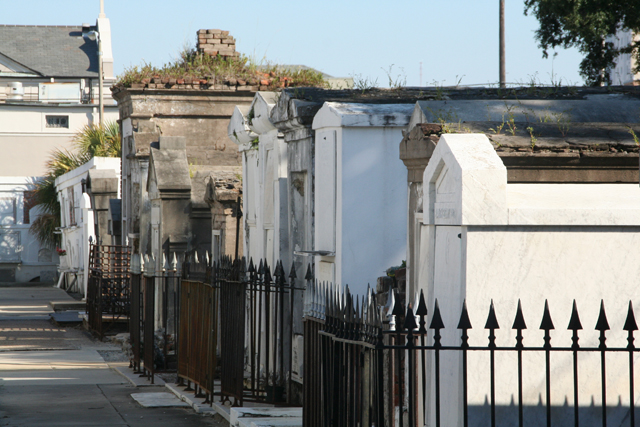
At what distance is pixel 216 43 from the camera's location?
56.5ft

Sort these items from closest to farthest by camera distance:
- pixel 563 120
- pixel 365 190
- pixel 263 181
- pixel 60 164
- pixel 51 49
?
pixel 563 120 → pixel 365 190 → pixel 263 181 → pixel 60 164 → pixel 51 49

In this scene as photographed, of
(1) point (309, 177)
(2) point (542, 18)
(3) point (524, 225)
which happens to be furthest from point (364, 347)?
(2) point (542, 18)

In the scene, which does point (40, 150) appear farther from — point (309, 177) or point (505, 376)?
point (505, 376)

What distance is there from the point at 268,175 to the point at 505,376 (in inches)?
259

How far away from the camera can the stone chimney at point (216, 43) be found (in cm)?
1717

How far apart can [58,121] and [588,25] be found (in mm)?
34467

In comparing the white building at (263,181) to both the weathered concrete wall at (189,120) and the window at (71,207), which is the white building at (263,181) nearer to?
the weathered concrete wall at (189,120)

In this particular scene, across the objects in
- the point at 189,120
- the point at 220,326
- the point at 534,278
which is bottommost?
the point at 220,326

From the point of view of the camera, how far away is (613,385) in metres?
4.64

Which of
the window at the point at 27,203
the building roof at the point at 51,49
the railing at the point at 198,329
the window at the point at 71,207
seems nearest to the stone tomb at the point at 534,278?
the railing at the point at 198,329

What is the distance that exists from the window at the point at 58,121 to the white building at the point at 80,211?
11.2 m

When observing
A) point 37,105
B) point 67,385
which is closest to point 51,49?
point 37,105

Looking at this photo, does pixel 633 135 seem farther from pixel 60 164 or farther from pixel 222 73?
pixel 60 164

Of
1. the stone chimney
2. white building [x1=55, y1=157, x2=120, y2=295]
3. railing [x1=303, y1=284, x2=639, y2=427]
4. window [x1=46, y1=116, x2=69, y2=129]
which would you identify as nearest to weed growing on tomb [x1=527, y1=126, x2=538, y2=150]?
railing [x1=303, y1=284, x2=639, y2=427]
